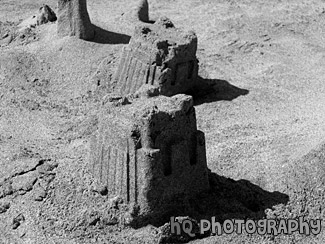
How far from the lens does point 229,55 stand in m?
17.0

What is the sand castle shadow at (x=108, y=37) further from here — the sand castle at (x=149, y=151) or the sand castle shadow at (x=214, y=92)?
the sand castle at (x=149, y=151)

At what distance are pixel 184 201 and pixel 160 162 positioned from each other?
78cm

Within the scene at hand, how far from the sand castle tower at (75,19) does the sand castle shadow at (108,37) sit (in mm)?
254

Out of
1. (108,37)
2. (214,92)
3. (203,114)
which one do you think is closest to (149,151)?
(203,114)

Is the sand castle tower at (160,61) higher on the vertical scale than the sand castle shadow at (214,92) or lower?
higher

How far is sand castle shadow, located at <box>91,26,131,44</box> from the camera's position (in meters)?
16.2

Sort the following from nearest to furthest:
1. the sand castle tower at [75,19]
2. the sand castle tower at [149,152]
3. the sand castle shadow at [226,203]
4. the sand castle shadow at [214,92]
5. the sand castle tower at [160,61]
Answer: the sand castle tower at [149,152] < the sand castle shadow at [226,203] < the sand castle tower at [160,61] < the sand castle shadow at [214,92] < the sand castle tower at [75,19]

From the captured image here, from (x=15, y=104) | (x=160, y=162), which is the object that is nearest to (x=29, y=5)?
(x=15, y=104)

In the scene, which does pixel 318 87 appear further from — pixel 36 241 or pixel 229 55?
pixel 36 241

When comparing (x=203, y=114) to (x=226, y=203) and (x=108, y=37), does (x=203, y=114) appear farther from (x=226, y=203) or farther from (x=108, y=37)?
(x=108, y=37)

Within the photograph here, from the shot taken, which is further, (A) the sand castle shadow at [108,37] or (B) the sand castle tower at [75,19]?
(A) the sand castle shadow at [108,37]

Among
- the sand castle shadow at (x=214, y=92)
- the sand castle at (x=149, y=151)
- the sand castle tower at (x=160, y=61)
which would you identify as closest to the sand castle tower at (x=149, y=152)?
the sand castle at (x=149, y=151)

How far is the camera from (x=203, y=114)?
13.4 metres

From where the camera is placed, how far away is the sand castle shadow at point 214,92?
1418cm
